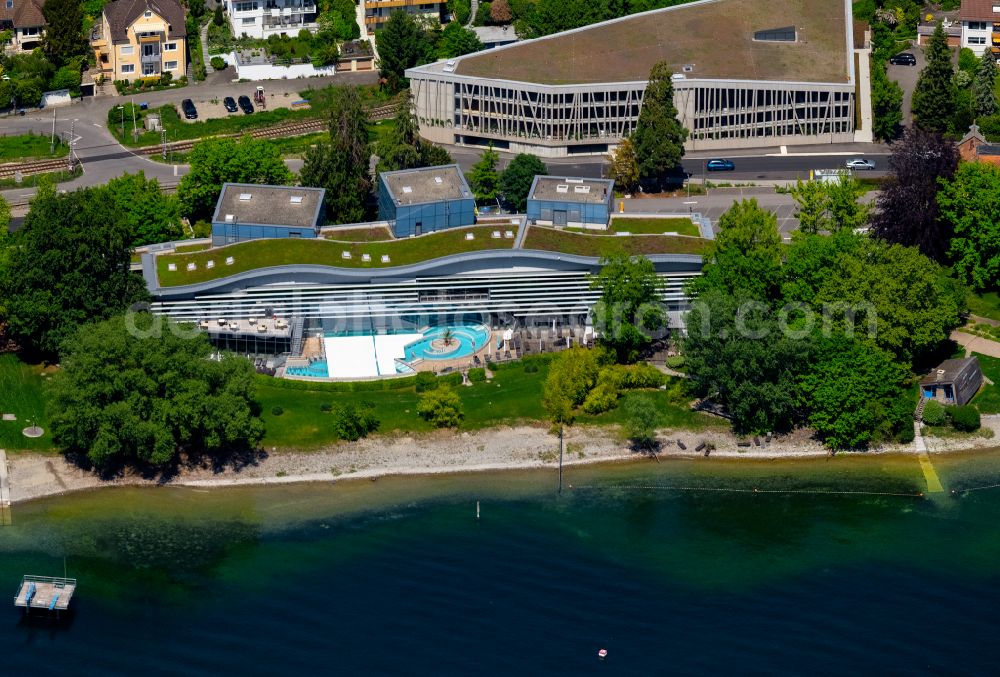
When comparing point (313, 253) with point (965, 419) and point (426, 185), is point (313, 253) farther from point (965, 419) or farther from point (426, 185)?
point (965, 419)

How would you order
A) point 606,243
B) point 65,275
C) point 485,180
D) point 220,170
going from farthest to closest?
1. point 485,180
2. point 220,170
3. point 606,243
4. point 65,275

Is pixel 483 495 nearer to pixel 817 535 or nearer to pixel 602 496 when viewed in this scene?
pixel 602 496

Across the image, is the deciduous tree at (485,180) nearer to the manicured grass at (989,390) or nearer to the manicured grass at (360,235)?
the manicured grass at (360,235)

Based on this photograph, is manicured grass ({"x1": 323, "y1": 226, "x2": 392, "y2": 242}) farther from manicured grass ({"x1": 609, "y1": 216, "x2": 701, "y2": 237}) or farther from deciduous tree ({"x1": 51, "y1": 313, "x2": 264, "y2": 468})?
deciduous tree ({"x1": 51, "y1": 313, "x2": 264, "y2": 468})

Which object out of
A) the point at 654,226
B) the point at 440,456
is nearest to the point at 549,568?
the point at 440,456

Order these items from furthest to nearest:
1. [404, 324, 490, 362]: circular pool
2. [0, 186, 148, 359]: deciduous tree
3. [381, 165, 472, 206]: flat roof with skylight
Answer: [381, 165, 472, 206]: flat roof with skylight < [404, 324, 490, 362]: circular pool < [0, 186, 148, 359]: deciduous tree

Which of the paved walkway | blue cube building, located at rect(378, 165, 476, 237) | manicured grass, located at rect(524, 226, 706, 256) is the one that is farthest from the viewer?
blue cube building, located at rect(378, 165, 476, 237)

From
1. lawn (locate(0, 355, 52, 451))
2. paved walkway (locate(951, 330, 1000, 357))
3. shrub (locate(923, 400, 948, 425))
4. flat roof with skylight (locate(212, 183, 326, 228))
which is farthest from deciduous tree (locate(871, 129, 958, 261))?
lawn (locate(0, 355, 52, 451))
